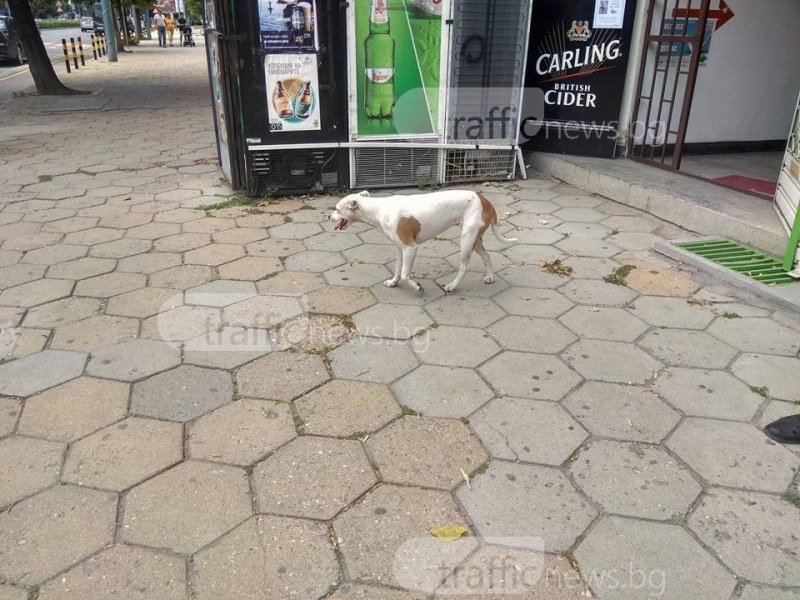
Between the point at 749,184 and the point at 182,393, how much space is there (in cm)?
547

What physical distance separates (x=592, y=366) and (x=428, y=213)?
4.30ft

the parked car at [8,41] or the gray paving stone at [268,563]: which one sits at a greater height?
the parked car at [8,41]

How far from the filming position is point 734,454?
8.11ft

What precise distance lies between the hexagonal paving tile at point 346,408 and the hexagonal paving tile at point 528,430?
0.42m

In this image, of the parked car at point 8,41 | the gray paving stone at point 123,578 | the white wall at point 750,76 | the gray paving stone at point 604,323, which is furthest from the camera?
the parked car at point 8,41

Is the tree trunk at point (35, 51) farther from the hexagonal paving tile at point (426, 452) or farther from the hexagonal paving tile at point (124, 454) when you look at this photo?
the hexagonal paving tile at point (426, 452)

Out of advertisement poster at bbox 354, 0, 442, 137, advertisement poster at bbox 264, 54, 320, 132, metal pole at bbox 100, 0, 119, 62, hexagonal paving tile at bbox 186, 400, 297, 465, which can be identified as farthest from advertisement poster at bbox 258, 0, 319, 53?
metal pole at bbox 100, 0, 119, 62

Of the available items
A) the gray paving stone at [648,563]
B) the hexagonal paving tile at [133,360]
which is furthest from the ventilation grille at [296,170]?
the gray paving stone at [648,563]

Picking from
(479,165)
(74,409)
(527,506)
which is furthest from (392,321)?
(479,165)

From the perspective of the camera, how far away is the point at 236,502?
222cm

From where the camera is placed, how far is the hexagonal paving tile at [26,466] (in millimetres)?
2258

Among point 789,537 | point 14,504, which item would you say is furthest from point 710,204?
point 14,504

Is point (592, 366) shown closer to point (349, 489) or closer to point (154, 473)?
point (349, 489)

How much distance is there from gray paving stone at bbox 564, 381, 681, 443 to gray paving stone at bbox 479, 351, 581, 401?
0.08 m
